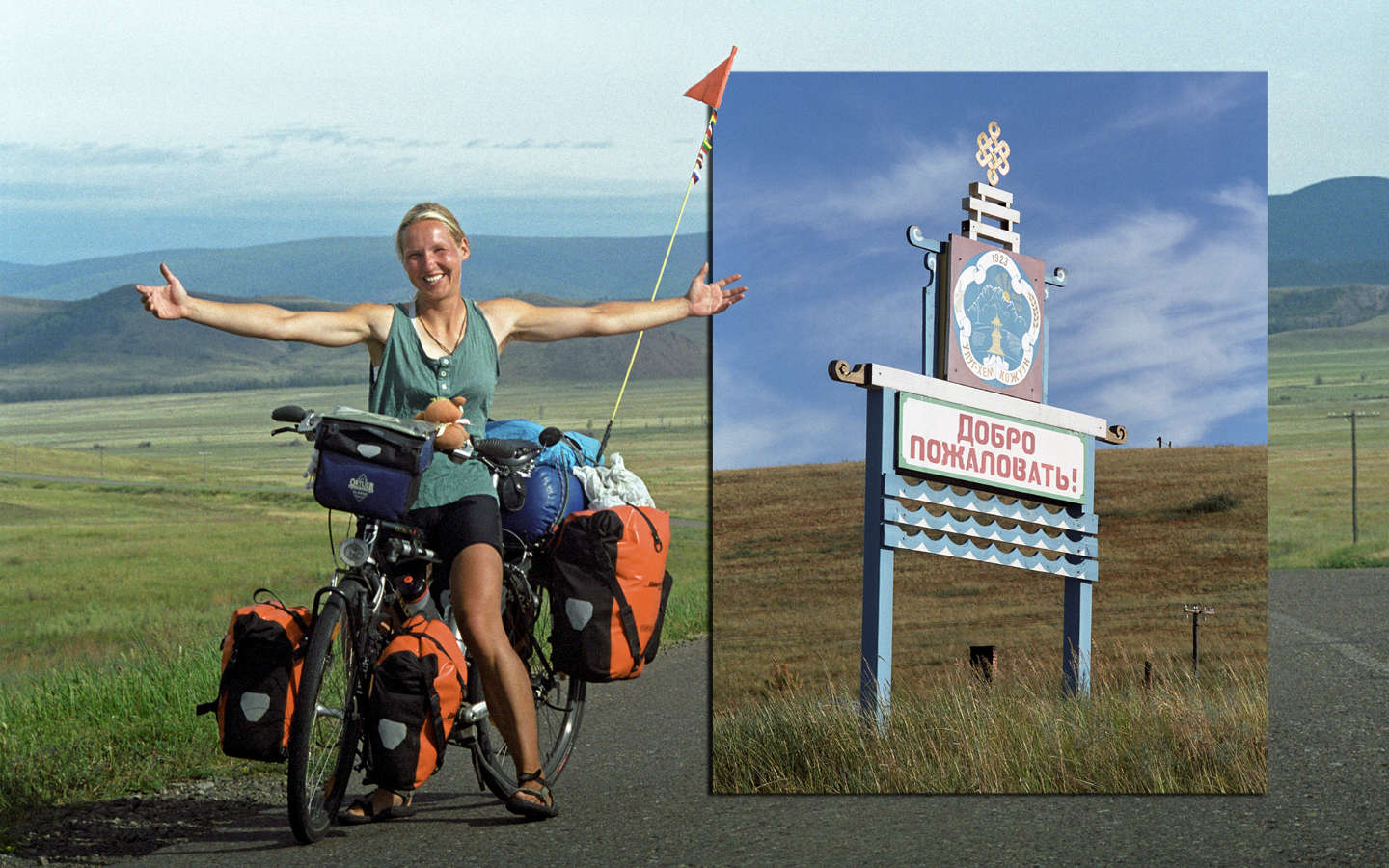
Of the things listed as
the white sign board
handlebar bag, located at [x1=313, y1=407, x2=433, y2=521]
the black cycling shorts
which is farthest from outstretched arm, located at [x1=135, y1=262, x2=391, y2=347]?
the white sign board

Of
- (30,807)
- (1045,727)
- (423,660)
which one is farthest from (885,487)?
(30,807)

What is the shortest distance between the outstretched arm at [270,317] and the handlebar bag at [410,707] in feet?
3.20

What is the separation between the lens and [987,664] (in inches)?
232

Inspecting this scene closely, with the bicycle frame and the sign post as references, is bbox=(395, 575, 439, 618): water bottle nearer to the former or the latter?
the bicycle frame

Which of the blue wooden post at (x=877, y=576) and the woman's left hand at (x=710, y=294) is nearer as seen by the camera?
the woman's left hand at (x=710, y=294)

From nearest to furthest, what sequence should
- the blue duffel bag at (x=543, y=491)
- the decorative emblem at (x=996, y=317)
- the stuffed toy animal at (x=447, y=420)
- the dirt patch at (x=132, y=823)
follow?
the stuffed toy animal at (x=447, y=420) < the dirt patch at (x=132, y=823) < the blue duffel bag at (x=543, y=491) < the decorative emblem at (x=996, y=317)

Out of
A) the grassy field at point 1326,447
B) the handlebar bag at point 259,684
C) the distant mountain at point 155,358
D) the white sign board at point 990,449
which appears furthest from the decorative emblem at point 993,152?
the distant mountain at point 155,358

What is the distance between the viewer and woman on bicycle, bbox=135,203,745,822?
4625mm

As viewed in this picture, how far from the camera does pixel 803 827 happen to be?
5000 mm

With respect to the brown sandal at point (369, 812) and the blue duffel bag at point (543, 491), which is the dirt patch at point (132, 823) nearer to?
the brown sandal at point (369, 812)

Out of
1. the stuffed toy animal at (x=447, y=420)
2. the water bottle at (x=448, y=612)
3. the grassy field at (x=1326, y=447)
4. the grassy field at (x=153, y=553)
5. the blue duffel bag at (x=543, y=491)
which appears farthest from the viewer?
the grassy field at (x=1326, y=447)

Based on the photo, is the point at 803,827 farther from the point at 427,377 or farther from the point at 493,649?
the point at 427,377

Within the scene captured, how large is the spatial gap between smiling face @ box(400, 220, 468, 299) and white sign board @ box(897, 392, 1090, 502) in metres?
1.89

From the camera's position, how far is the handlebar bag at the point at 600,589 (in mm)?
4926
